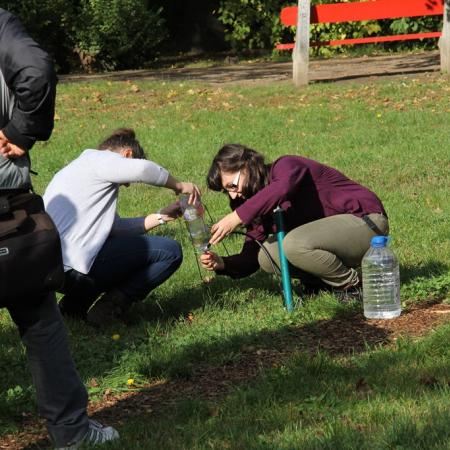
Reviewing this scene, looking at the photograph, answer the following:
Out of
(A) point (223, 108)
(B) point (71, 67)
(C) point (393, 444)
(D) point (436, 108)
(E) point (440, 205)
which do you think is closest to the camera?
(C) point (393, 444)

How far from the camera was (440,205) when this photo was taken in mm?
9273

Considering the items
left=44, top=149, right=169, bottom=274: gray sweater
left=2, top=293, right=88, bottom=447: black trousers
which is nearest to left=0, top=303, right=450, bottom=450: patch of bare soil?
left=2, top=293, right=88, bottom=447: black trousers

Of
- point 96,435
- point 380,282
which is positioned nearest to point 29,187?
point 96,435

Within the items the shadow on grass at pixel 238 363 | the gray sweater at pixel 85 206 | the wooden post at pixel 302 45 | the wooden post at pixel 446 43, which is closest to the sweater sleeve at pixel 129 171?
the gray sweater at pixel 85 206

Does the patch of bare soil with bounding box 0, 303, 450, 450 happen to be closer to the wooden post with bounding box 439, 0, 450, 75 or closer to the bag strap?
the bag strap

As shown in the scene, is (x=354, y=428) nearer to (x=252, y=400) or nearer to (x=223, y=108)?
(x=252, y=400)

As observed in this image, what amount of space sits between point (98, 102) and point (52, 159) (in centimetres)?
379

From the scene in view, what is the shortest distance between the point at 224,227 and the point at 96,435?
197 centimetres

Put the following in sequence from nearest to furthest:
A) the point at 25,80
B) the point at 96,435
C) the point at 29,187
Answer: the point at 25,80, the point at 29,187, the point at 96,435

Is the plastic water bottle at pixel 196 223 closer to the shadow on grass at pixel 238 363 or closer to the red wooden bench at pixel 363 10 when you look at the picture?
the shadow on grass at pixel 238 363

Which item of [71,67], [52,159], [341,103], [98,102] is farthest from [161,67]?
[52,159]

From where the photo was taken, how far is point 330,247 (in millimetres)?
6406

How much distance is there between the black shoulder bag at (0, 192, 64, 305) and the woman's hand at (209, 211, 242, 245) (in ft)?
6.75

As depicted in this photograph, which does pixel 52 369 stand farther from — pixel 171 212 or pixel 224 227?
pixel 171 212
